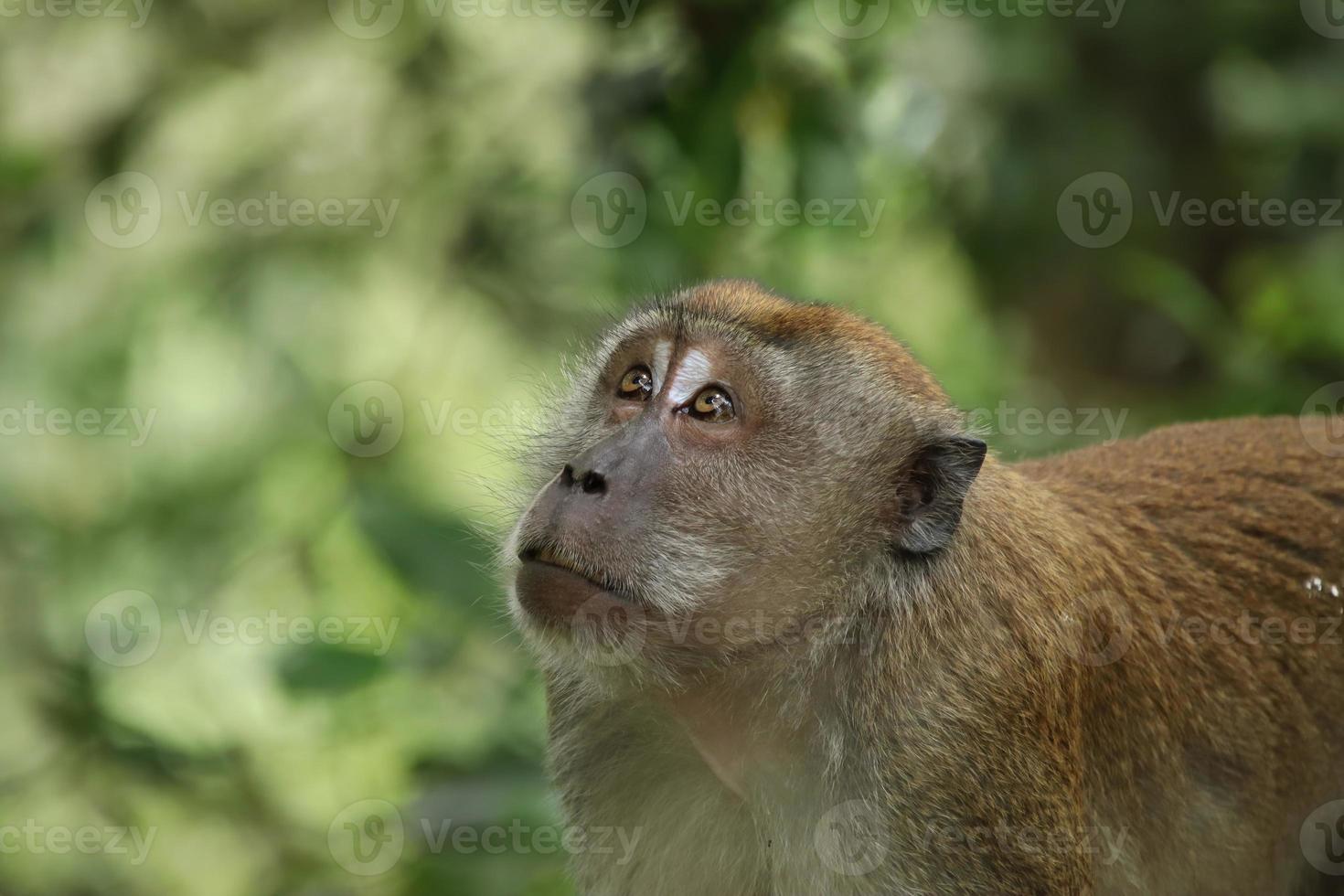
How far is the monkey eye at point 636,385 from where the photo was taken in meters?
4.62

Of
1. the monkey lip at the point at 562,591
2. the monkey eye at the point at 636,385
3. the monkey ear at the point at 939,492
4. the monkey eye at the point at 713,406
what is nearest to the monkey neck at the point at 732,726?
the monkey lip at the point at 562,591

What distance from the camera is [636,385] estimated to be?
15.4 ft

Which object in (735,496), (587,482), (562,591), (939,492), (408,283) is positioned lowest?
(562,591)

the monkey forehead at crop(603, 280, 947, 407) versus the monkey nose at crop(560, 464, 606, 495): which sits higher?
the monkey forehead at crop(603, 280, 947, 407)

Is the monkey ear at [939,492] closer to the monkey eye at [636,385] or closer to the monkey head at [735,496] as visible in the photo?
the monkey head at [735,496]

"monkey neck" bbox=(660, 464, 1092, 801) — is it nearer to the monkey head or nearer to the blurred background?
the monkey head

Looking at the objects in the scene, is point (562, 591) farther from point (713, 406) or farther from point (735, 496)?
point (713, 406)

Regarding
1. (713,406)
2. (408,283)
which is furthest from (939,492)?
(408,283)

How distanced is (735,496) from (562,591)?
23.0 inches

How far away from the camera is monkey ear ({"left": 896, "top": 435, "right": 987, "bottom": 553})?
4230mm

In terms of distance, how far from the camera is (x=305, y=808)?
287 inches

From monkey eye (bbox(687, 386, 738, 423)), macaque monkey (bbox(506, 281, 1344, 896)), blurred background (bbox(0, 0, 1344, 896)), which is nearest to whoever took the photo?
macaque monkey (bbox(506, 281, 1344, 896))

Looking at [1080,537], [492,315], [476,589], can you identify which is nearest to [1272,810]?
[1080,537]

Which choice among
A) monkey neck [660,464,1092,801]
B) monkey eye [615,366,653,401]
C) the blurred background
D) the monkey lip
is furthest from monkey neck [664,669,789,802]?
the blurred background
